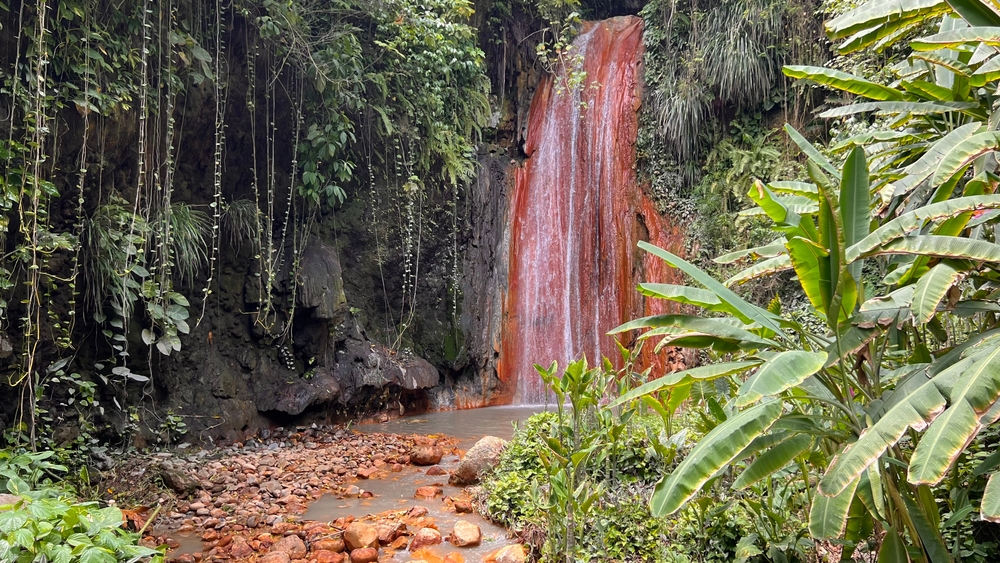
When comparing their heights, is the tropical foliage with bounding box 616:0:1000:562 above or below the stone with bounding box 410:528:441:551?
above

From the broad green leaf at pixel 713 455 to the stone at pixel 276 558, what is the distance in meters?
2.64

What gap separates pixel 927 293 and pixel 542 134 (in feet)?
33.1

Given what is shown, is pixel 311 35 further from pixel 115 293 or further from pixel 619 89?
pixel 619 89

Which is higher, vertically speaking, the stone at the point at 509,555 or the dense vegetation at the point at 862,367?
the dense vegetation at the point at 862,367

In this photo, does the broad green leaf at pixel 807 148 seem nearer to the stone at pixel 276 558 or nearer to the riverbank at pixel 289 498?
the riverbank at pixel 289 498

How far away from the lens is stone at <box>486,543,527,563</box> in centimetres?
348

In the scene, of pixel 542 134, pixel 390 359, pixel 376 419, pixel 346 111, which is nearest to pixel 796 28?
pixel 542 134

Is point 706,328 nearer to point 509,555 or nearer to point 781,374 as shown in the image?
point 781,374

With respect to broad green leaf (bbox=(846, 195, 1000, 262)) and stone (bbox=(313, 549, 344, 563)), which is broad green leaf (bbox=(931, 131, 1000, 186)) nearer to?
broad green leaf (bbox=(846, 195, 1000, 262))

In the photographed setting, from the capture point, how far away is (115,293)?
209 inches

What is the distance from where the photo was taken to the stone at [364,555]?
370 centimetres

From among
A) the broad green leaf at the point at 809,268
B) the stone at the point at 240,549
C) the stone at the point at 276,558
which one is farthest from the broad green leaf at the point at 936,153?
the stone at the point at 240,549

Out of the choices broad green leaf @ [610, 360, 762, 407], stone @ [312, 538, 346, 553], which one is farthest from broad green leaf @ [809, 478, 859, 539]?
stone @ [312, 538, 346, 553]

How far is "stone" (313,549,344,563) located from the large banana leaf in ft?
9.61
